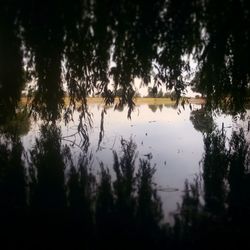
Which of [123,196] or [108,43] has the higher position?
[108,43]

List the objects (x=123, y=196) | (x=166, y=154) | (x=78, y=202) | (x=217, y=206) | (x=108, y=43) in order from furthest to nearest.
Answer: (x=166, y=154)
(x=108, y=43)
(x=123, y=196)
(x=78, y=202)
(x=217, y=206)

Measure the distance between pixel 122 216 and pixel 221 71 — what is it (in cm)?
566

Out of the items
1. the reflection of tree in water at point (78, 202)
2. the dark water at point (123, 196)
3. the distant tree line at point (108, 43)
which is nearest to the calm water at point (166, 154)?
the dark water at point (123, 196)

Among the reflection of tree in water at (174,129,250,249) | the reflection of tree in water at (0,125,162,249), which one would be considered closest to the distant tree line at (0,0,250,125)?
the reflection of tree in water at (0,125,162,249)

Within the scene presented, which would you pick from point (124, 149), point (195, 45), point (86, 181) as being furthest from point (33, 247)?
point (124, 149)

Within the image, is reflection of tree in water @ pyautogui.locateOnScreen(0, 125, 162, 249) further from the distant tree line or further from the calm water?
the distant tree line

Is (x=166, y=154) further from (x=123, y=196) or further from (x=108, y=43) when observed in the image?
→ (x=108, y=43)

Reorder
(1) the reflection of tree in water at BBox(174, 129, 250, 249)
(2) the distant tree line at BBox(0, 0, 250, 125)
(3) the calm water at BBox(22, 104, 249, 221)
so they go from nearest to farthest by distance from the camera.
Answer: (1) the reflection of tree in water at BBox(174, 129, 250, 249) < (2) the distant tree line at BBox(0, 0, 250, 125) < (3) the calm water at BBox(22, 104, 249, 221)

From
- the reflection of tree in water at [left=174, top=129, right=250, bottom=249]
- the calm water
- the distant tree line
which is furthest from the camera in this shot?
the calm water

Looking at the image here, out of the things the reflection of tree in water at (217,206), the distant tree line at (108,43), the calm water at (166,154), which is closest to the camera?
the reflection of tree in water at (217,206)

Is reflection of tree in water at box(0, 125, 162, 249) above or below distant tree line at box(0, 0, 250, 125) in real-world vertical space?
below

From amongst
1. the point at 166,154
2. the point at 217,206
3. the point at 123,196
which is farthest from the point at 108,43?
the point at 166,154

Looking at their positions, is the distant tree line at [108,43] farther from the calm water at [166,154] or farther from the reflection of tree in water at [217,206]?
the reflection of tree in water at [217,206]

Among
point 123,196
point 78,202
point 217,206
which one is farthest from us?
point 123,196
